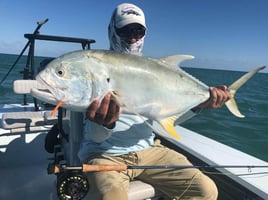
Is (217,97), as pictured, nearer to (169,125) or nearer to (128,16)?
(169,125)

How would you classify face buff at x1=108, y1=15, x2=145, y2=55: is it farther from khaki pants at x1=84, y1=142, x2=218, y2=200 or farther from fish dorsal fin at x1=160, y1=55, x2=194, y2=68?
khaki pants at x1=84, y1=142, x2=218, y2=200

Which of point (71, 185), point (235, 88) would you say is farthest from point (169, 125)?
point (71, 185)

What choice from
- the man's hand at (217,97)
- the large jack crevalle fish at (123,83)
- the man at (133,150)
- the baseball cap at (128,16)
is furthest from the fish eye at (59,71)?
the man's hand at (217,97)

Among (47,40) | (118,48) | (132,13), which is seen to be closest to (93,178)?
(118,48)

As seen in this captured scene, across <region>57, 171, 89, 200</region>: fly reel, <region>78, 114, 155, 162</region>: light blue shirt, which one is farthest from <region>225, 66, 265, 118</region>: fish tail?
<region>57, 171, 89, 200</region>: fly reel

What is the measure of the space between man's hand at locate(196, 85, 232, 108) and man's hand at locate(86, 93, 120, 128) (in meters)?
0.78

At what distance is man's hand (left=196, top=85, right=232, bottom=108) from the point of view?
2326 millimetres

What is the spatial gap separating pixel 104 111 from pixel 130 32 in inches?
37.1

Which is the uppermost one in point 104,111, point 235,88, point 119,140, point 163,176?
point 235,88

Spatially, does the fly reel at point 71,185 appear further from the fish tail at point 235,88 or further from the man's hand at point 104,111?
the fish tail at point 235,88

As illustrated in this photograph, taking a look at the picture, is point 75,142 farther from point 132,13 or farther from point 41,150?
point 41,150

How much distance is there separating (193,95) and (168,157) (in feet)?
2.27

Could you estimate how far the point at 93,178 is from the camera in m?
2.23

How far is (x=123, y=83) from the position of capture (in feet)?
5.84
